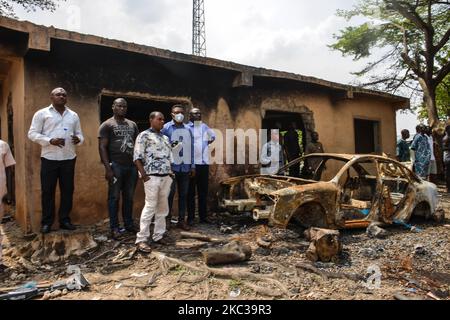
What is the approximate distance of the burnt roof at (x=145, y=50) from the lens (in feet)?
16.0

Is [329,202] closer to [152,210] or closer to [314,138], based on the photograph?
[152,210]

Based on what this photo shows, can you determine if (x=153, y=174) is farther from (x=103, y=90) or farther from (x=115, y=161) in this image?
(x=103, y=90)

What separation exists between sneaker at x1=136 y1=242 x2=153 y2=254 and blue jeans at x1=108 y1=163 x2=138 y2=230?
66cm

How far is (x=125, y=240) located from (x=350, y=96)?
6729mm

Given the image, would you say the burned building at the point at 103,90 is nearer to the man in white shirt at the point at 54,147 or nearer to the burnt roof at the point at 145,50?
the burnt roof at the point at 145,50

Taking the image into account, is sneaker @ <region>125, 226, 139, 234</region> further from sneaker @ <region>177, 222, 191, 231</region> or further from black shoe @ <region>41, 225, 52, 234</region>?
black shoe @ <region>41, 225, 52, 234</region>

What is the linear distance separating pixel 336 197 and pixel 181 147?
2.39 m

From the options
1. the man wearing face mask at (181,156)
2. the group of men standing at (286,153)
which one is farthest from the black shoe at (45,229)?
the group of men standing at (286,153)

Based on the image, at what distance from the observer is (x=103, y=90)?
5984 mm

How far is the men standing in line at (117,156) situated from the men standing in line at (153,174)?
438 mm

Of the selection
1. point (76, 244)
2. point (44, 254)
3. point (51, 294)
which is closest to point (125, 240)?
point (76, 244)

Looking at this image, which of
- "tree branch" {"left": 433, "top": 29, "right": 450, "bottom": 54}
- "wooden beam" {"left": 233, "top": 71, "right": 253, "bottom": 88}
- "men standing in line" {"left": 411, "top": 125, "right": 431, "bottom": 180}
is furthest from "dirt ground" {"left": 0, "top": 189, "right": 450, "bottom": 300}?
"tree branch" {"left": 433, "top": 29, "right": 450, "bottom": 54}

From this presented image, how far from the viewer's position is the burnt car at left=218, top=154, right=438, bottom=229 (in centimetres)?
502

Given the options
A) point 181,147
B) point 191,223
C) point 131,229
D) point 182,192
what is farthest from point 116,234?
point 181,147
